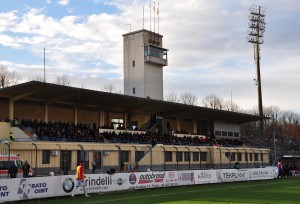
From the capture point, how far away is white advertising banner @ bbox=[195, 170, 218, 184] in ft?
114

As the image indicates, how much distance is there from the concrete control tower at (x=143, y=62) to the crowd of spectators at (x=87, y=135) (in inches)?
515

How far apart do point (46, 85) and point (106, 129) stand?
38.2 ft

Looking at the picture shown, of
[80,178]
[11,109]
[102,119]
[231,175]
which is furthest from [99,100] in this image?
[80,178]

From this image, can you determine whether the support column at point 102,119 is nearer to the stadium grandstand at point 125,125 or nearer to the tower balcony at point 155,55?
the stadium grandstand at point 125,125

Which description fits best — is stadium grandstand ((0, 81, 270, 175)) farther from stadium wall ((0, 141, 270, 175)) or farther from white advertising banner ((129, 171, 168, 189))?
white advertising banner ((129, 171, 168, 189))

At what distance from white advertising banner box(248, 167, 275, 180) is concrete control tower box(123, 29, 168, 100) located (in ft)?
103

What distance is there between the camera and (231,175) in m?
38.1

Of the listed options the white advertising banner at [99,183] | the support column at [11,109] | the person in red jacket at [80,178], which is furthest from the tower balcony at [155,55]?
the person in red jacket at [80,178]

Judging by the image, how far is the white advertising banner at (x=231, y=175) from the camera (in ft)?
123

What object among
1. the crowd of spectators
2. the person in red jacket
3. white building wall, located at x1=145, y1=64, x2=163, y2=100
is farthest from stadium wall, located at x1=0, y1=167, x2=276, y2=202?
white building wall, located at x1=145, y1=64, x2=163, y2=100

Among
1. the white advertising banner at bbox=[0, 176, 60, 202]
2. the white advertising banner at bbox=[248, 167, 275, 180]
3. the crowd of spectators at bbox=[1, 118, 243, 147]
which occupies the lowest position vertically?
the white advertising banner at bbox=[248, 167, 275, 180]

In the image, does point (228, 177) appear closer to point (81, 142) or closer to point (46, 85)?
point (81, 142)

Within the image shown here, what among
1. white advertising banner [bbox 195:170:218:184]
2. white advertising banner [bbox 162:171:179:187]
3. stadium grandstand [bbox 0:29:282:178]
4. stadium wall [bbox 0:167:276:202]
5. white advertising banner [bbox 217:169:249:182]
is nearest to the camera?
stadium wall [bbox 0:167:276:202]

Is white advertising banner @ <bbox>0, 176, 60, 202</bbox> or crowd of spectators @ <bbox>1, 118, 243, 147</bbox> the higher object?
crowd of spectators @ <bbox>1, 118, 243, 147</bbox>
